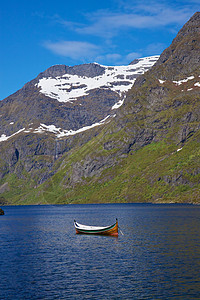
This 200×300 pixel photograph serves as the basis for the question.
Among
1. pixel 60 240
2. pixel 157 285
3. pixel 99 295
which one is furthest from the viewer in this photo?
pixel 60 240

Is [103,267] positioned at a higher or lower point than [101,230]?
lower

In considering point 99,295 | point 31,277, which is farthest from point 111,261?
point 99,295

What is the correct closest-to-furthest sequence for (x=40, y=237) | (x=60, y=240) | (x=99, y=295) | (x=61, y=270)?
(x=99, y=295) < (x=61, y=270) < (x=60, y=240) < (x=40, y=237)

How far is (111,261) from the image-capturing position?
67.8m

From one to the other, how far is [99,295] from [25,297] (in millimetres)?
9484

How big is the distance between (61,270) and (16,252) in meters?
23.2

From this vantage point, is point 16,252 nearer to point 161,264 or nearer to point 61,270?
point 61,270

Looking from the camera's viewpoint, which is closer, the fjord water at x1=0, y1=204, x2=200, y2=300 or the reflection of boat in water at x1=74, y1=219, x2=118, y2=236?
the fjord water at x1=0, y1=204, x2=200, y2=300

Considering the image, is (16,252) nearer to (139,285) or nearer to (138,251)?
(138,251)

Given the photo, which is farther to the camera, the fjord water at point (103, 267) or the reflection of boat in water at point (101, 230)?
the reflection of boat in water at point (101, 230)

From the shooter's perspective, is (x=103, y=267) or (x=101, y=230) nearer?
(x=103, y=267)

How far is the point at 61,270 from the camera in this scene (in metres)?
61.9

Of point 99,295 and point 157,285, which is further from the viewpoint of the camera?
point 157,285

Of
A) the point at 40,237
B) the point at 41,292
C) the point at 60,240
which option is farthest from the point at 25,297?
the point at 40,237
